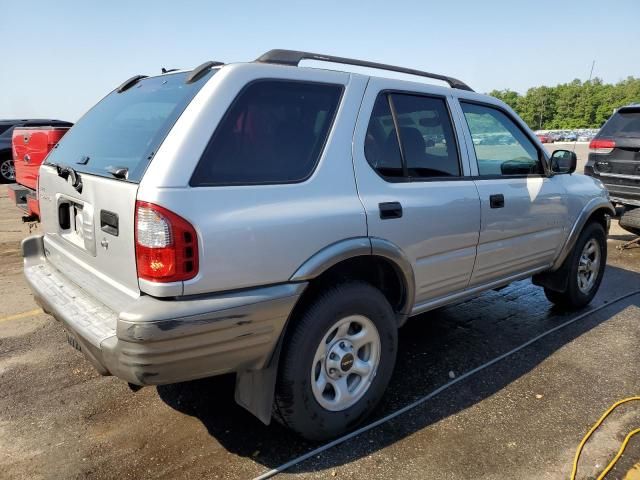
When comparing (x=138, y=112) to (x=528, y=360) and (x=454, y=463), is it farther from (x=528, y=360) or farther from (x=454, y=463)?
(x=528, y=360)

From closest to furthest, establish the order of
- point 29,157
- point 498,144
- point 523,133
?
1. point 498,144
2. point 523,133
3. point 29,157

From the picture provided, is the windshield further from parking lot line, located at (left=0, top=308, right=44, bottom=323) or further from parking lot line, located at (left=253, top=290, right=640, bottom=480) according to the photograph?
parking lot line, located at (left=0, top=308, right=44, bottom=323)

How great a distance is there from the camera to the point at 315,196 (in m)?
2.36

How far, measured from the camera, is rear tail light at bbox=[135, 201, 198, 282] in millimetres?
1977

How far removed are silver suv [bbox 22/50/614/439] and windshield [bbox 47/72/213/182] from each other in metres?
0.01

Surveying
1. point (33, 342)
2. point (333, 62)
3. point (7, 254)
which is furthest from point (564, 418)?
point (7, 254)

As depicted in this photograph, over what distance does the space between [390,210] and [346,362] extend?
2.77ft

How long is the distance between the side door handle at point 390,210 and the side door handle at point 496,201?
93 centimetres

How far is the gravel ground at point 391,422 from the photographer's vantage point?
2.44 m

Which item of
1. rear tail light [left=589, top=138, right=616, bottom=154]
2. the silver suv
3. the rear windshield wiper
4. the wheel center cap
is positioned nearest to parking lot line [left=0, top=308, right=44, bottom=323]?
the silver suv

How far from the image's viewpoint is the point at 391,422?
9.19 feet

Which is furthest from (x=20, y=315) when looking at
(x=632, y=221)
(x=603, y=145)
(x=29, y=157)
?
(x=603, y=145)

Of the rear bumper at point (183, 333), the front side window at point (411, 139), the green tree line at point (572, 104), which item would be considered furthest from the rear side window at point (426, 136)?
the green tree line at point (572, 104)

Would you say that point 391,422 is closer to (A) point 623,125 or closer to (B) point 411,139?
(B) point 411,139
